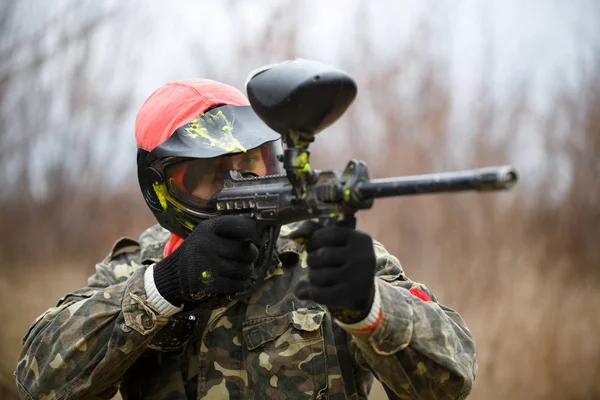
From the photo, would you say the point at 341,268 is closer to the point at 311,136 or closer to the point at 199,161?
the point at 311,136

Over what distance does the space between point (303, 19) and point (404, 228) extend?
6.02 ft

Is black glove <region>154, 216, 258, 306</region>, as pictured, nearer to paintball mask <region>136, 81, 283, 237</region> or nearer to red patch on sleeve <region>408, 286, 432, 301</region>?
paintball mask <region>136, 81, 283, 237</region>

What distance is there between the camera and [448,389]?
1.96 meters

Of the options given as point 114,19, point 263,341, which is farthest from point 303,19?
point 263,341

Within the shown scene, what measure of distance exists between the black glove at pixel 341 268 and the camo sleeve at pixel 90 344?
73 centimetres

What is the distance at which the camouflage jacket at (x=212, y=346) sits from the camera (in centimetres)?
222

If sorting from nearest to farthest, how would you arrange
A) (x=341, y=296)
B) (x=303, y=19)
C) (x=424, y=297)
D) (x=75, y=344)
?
(x=341, y=296) < (x=424, y=297) < (x=75, y=344) < (x=303, y=19)

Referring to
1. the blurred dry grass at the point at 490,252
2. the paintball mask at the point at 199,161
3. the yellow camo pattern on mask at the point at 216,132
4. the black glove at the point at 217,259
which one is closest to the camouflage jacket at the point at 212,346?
the black glove at the point at 217,259

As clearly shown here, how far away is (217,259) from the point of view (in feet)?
6.88

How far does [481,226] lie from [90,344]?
12.4 ft

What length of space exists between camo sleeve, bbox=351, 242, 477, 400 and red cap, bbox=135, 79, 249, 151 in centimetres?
105

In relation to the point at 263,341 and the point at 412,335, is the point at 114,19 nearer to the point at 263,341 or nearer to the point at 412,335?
the point at 263,341

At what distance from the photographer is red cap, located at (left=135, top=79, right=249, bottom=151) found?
8.29 ft

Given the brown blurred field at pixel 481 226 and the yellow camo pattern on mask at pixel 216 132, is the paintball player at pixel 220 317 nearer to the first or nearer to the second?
the yellow camo pattern on mask at pixel 216 132
